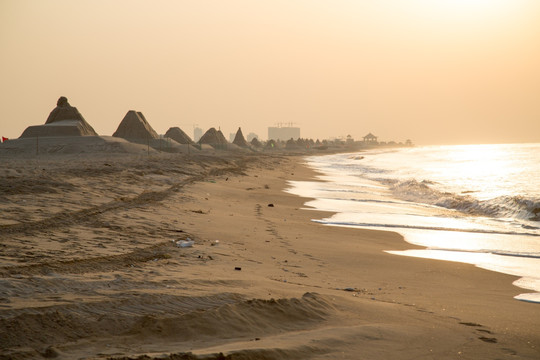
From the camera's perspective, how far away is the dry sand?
11.8 feet

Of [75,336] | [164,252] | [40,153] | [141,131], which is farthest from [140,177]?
[141,131]

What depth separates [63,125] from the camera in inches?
1681

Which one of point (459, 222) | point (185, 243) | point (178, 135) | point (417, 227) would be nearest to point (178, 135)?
point (178, 135)

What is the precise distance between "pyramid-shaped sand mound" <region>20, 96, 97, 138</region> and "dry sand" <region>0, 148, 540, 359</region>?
3433 cm

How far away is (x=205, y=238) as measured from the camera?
27.5ft

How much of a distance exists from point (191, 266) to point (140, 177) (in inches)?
453

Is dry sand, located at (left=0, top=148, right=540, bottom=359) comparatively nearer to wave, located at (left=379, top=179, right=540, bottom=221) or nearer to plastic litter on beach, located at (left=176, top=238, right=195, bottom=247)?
plastic litter on beach, located at (left=176, top=238, right=195, bottom=247)

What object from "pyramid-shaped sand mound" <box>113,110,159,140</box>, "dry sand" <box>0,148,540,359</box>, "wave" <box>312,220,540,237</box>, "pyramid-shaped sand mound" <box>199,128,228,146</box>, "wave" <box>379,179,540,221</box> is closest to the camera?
"dry sand" <box>0,148,540,359</box>

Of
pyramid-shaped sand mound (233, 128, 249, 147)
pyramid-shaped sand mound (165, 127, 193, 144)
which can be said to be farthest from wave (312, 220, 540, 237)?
pyramid-shaped sand mound (233, 128, 249, 147)

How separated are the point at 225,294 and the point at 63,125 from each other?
42.3 m

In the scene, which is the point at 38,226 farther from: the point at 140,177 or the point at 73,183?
the point at 140,177

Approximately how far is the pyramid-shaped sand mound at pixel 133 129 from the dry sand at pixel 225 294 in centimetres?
4066

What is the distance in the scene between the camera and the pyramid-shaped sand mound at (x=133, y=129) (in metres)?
49.8

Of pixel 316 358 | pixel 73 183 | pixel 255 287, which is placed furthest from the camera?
pixel 73 183
